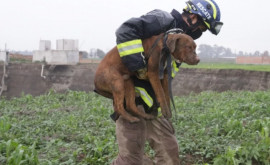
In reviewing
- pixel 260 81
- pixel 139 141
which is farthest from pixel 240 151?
pixel 260 81

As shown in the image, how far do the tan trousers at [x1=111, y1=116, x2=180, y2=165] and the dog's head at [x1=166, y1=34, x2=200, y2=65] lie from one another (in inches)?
31.4

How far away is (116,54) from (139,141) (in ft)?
2.97

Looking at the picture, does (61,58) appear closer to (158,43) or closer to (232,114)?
(232,114)

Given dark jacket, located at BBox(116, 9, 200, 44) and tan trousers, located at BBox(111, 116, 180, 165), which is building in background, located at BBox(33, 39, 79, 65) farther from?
dark jacket, located at BBox(116, 9, 200, 44)

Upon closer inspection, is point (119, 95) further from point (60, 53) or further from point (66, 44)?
point (66, 44)

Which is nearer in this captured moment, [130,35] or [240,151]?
[130,35]

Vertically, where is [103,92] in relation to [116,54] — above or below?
below

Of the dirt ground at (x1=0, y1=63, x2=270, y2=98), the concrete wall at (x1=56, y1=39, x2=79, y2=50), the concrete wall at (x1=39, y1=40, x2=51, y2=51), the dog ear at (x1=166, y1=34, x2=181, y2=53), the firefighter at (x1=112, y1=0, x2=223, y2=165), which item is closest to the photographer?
the dog ear at (x1=166, y1=34, x2=181, y2=53)

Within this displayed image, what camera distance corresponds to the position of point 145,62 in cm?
332

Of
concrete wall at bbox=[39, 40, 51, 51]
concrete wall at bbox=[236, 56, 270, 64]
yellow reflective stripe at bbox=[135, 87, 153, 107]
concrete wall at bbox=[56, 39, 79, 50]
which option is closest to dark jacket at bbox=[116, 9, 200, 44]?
yellow reflective stripe at bbox=[135, 87, 153, 107]

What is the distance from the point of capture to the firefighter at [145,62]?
10.8 ft

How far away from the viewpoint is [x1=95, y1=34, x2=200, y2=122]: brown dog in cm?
324

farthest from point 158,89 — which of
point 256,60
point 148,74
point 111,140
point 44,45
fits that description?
point 256,60

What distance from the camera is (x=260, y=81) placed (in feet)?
57.1
